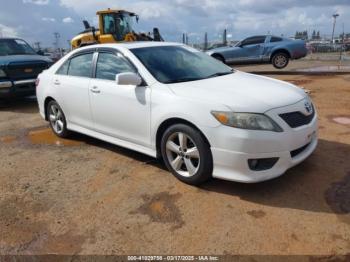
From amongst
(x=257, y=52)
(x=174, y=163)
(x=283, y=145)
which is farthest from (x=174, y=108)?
(x=257, y=52)

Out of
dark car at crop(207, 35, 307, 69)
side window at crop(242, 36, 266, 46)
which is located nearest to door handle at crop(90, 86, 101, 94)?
dark car at crop(207, 35, 307, 69)

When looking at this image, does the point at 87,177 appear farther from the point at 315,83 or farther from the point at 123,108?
the point at 315,83

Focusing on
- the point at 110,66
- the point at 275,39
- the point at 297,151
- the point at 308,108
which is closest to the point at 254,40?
the point at 275,39

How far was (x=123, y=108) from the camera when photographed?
439cm

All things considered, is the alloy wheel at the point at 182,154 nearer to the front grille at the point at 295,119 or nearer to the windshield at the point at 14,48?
the front grille at the point at 295,119

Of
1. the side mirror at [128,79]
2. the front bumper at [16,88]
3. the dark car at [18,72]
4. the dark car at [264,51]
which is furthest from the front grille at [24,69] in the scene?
the dark car at [264,51]

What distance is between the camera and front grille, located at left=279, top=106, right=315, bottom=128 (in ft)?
11.6

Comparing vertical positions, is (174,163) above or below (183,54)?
below

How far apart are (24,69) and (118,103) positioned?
5.79 metres

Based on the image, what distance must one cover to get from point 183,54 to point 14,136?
3.65 metres

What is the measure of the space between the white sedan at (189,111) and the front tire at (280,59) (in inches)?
405

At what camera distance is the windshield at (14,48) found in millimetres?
9930

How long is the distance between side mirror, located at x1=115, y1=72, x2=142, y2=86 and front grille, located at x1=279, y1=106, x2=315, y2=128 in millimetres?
1702

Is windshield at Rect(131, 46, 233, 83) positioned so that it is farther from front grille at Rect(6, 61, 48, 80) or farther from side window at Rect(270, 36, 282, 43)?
side window at Rect(270, 36, 282, 43)
